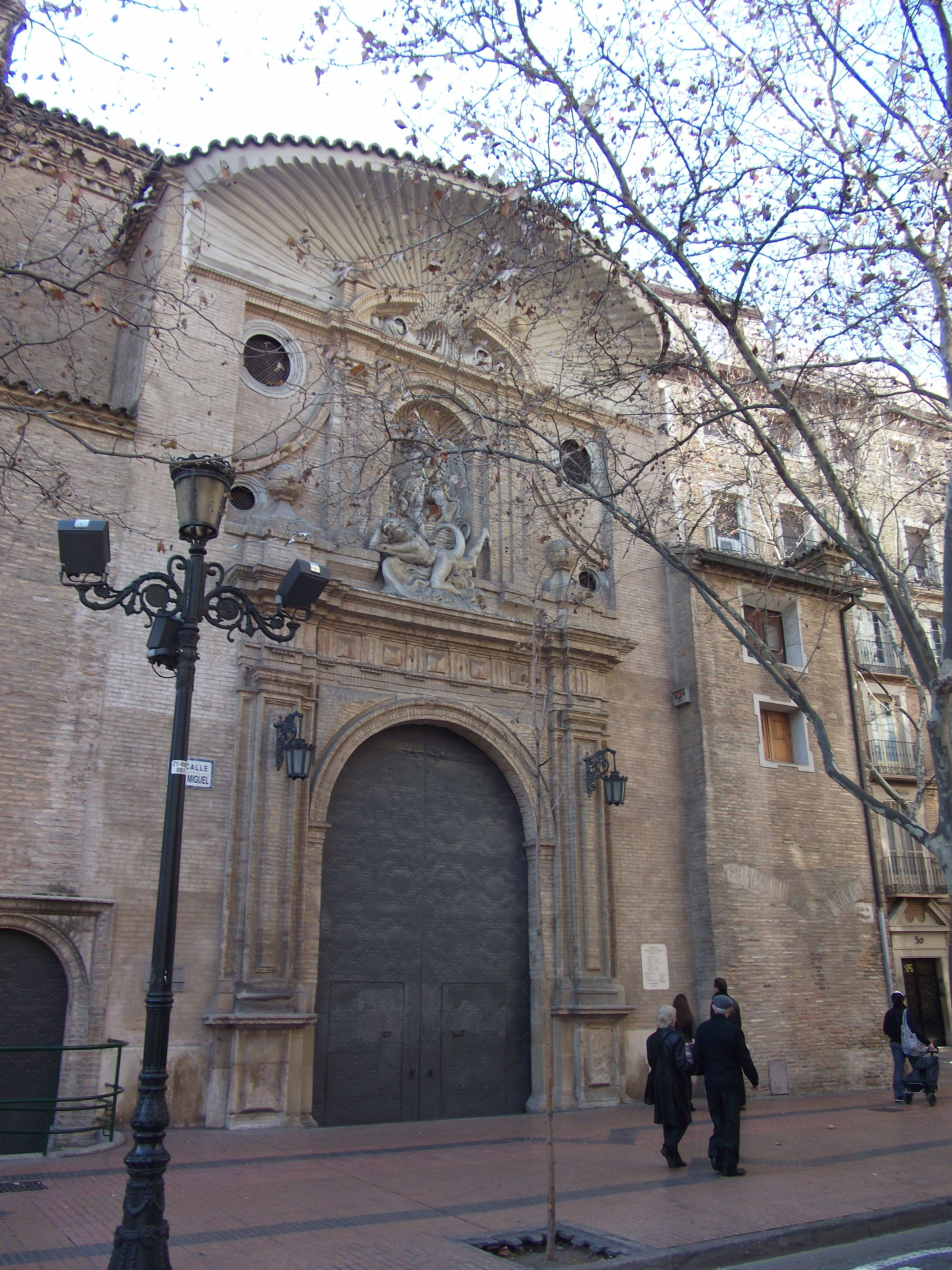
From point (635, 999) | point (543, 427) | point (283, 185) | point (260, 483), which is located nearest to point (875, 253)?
point (543, 427)

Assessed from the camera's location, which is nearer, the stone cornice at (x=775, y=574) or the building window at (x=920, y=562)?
the stone cornice at (x=775, y=574)

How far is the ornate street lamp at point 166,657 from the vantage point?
Result: 5.34 meters

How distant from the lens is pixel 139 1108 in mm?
5566

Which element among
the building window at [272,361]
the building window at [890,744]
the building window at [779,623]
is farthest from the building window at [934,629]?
the building window at [272,361]

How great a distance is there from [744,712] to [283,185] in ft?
37.2

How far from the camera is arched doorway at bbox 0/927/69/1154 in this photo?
10.2m

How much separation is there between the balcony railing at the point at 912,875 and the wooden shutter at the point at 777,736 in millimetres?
5661

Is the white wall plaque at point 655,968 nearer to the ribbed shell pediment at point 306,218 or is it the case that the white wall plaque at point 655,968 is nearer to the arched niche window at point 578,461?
the arched niche window at point 578,461

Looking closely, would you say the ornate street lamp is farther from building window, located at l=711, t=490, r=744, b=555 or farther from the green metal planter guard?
building window, located at l=711, t=490, r=744, b=555

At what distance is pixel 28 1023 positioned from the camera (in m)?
10.6

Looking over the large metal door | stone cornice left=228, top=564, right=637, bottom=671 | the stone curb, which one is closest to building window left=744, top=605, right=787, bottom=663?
stone cornice left=228, top=564, right=637, bottom=671

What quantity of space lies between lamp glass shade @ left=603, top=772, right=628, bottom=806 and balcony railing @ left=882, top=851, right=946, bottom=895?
32.1 feet

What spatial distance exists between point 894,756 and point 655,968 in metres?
10.2

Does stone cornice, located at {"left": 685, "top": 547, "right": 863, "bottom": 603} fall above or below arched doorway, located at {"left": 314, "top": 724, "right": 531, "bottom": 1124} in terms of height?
above
